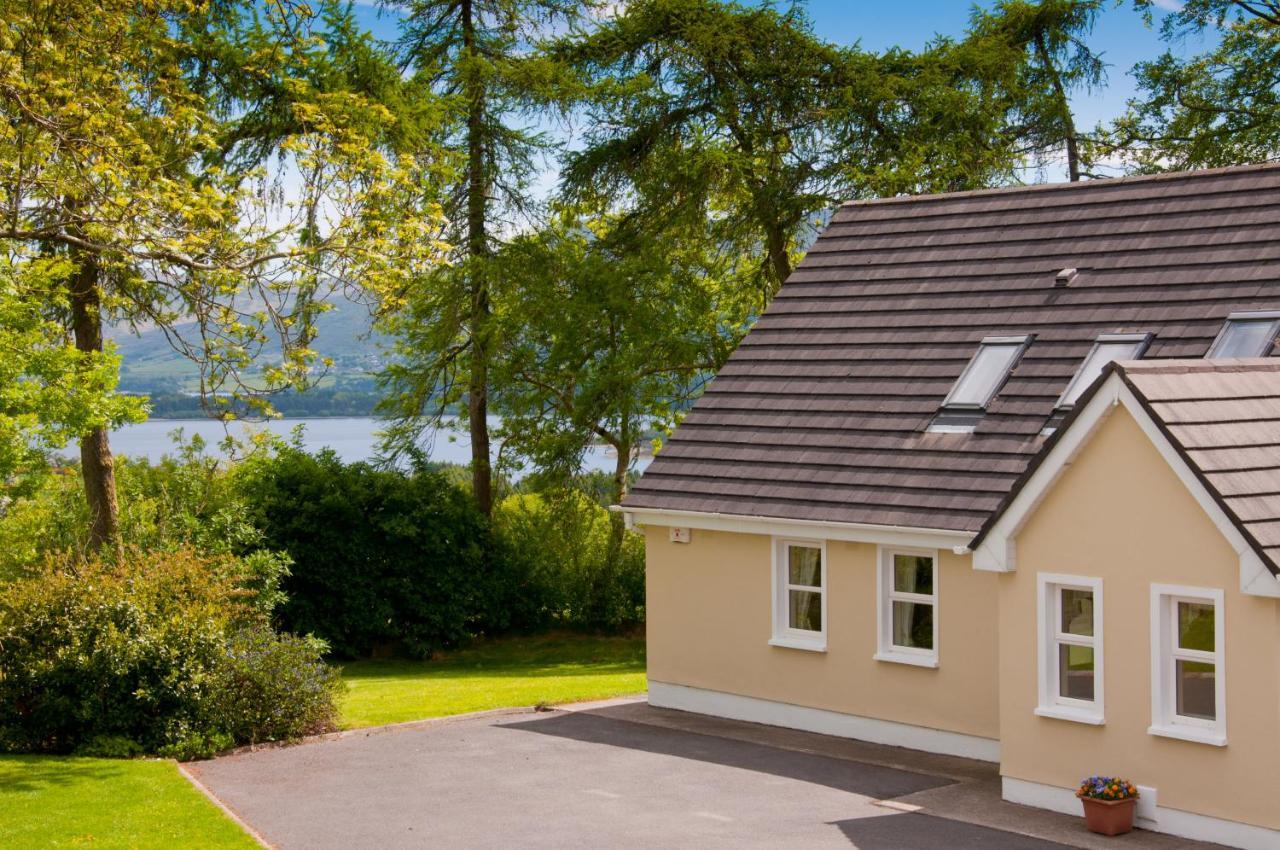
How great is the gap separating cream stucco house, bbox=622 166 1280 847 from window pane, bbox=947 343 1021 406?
4cm

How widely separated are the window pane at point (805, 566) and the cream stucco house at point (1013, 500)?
0.04 m

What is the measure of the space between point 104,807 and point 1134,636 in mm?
10455

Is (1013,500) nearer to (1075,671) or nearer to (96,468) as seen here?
(1075,671)

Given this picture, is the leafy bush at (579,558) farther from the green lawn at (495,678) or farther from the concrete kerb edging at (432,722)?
the concrete kerb edging at (432,722)

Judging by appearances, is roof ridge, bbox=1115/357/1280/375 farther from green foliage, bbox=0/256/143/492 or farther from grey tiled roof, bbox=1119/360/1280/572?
green foliage, bbox=0/256/143/492

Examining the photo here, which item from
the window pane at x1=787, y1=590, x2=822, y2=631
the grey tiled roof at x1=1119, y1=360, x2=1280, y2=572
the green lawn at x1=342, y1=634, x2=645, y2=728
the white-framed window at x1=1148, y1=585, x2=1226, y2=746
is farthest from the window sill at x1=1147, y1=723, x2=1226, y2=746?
the green lawn at x1=342, y1=634, x2=645, y2=728

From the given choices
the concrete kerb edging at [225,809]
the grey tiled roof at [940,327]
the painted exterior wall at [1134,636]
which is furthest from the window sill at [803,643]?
the concrete kerb edging at [225,809]

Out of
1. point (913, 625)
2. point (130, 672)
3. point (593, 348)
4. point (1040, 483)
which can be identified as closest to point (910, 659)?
point (913, 625)

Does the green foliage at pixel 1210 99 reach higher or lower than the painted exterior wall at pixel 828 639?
higher

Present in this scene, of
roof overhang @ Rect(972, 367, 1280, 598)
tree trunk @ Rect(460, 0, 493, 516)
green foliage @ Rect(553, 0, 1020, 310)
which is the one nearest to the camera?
roof overhang @ Rect(972, 367, 1280, 598)

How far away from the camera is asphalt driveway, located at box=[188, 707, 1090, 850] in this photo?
13414 mm

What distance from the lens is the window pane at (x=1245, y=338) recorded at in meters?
15.9

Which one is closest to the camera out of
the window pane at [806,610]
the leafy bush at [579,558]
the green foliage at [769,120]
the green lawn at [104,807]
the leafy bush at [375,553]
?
the green lawn at [104,807]

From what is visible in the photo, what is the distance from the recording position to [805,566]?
18.6m
